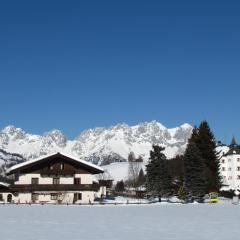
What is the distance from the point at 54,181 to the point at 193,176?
64.9 ft

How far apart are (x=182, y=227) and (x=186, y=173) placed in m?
46.3

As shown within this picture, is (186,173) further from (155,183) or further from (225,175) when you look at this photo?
(225,175)

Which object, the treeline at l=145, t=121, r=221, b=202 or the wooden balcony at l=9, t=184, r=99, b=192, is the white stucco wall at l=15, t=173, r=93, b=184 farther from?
the treeline at l=145, t=121, r=221, b=202

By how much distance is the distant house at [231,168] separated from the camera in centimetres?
15288

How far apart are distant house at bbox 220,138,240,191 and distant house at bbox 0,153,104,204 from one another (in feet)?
274

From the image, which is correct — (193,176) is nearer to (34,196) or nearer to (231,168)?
(34,196)

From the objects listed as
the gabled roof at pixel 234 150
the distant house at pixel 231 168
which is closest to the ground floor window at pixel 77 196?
the distant house at pixel 231 168

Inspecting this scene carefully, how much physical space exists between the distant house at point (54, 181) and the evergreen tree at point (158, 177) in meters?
7.10

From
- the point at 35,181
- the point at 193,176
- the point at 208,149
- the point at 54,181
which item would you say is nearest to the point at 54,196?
the point at 54,181

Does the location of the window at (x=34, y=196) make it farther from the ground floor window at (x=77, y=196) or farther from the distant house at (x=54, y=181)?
the ground floor window at (x=77, y=196)

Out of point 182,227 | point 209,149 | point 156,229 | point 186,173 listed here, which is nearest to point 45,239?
point 156,229

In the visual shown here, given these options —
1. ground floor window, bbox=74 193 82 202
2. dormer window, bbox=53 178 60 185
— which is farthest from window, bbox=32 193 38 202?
ground floor window, bbox=74 193 82 202

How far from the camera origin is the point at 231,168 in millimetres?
154750

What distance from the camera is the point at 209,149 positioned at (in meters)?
83.4
